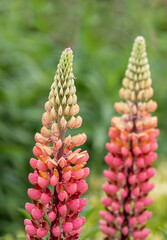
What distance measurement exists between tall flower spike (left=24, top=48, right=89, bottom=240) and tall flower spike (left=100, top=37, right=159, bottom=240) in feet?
1.80

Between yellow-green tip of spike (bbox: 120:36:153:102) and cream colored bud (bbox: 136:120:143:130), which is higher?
yellow-green tip of spike (bbox: 120:36:153:102)

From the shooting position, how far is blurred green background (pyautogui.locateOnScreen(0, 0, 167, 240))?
A: 215 inches

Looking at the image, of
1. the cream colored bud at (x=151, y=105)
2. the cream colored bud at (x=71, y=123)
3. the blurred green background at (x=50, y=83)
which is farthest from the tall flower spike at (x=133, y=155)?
the blurred green background at (x=50, y=83)

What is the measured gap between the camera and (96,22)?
31.3 feet

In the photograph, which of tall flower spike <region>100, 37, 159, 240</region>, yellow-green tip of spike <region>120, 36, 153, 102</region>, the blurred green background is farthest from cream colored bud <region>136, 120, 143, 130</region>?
the blurred green background

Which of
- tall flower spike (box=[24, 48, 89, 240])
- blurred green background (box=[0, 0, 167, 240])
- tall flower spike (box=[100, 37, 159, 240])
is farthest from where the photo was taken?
blurred green background (box=[0, 0, 167, 240])

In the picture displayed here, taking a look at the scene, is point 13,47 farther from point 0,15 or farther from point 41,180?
point 41,180

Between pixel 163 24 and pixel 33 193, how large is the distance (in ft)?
30.2

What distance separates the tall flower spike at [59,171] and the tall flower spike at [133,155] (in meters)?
0.55

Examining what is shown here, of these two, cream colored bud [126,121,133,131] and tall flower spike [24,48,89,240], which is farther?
cream colored bud [126,121,133,131]

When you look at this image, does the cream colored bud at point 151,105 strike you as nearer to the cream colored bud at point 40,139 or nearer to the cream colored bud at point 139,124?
the cream colored bud at point 139,124

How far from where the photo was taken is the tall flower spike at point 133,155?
92.9 inches

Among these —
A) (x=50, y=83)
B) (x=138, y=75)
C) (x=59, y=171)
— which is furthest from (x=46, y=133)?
(x=50, y=83)

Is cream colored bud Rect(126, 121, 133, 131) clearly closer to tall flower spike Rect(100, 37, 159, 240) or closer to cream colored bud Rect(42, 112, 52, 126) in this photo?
tall flower spike Rect(100, 37, 159, 240)
